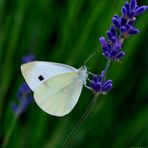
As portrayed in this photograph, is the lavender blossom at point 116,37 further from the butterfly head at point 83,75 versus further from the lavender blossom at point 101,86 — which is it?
the butterfly head at point 83,75

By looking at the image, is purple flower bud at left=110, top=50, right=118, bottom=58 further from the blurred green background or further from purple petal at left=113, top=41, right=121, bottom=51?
the blurred green background

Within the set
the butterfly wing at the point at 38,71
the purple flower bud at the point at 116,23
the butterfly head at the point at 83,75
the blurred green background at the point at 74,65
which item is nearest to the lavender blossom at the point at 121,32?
the purple flower bud at the point at 116,23

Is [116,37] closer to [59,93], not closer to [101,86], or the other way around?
[101,86]

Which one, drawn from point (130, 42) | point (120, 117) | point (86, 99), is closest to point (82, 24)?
point (130, 42)

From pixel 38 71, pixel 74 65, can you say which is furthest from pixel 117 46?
pixel 74 65

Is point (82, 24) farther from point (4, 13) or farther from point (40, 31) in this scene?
point (4, 13)

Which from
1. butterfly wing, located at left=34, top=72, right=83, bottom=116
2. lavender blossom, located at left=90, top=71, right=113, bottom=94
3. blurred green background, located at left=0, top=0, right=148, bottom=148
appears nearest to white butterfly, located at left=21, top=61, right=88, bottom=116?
butterfly wing, located at left=34, top=72, right=83, bottom=116

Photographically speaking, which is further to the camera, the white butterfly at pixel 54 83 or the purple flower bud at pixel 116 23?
the white butterfly at pixel 54 83
